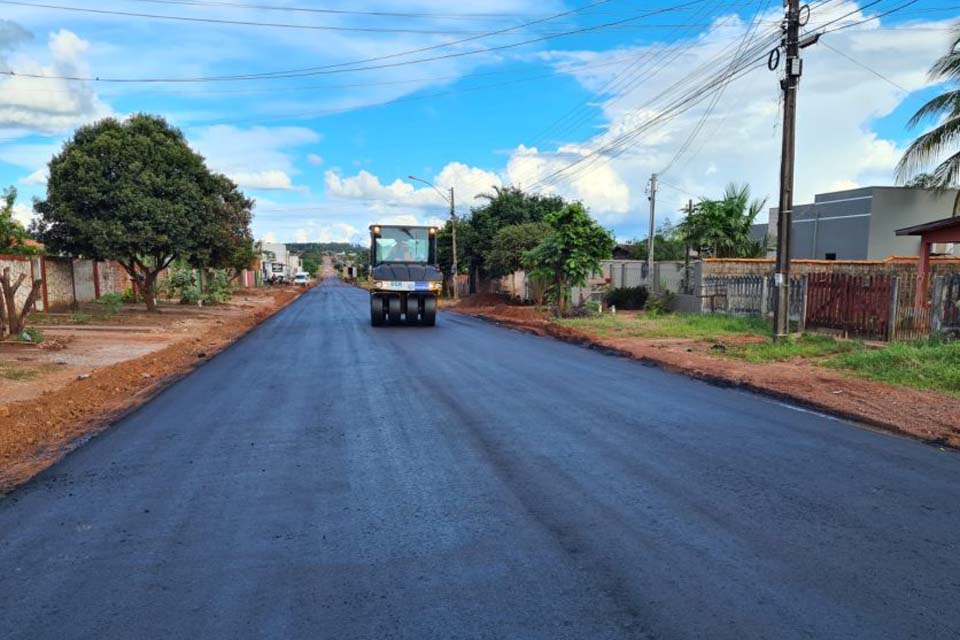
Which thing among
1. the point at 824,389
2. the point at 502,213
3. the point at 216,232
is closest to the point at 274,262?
the point at 502,213

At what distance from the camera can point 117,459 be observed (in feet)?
21.8

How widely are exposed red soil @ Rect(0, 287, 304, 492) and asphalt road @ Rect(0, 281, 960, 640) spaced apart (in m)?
0.50

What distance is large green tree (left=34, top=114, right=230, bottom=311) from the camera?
21.4 m

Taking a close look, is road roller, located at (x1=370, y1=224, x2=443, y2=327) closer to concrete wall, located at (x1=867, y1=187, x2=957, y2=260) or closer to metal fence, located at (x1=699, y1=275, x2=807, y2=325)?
metal fence, located at (x1=699, y1=275, x2=807, y2=325)

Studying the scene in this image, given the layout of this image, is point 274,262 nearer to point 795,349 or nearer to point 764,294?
point 764,294

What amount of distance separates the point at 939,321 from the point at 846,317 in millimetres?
2790

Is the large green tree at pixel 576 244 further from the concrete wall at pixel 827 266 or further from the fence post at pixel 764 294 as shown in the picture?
the fence post at pixel 764 294

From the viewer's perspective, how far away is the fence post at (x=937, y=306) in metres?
14.5

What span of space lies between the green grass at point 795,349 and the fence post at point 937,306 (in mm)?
1454

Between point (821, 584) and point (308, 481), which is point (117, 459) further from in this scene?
point (821, 584)

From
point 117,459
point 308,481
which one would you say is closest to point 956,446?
point 308,481

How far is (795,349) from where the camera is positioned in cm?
1471

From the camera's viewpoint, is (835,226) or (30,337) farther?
(835,226)

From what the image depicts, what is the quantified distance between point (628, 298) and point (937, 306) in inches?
711
